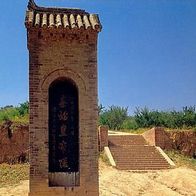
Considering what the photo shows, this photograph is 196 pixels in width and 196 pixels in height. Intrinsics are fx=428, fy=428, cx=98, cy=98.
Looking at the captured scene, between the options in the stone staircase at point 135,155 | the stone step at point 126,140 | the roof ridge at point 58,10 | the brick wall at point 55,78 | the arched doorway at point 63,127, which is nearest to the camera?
Result: the brick wall at point 55,78

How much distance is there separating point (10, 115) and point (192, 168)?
33.8ft

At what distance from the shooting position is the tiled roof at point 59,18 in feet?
26.3

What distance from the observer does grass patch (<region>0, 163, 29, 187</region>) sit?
1714 centimetres

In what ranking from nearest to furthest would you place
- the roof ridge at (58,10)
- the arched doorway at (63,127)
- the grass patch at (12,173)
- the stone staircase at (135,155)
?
the arched doorway at (63,127), the roof ridge at (58,10), the grass patch at (12,173), the stone staircase at (135,155)

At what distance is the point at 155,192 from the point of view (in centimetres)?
1636

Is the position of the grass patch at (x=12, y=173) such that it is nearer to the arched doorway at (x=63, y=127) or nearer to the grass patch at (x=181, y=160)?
the grass patch at (x=181, y=160)

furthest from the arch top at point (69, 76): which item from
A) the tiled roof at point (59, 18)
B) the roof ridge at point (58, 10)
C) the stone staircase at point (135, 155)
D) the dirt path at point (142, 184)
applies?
the stone staircase at point (135, 155)

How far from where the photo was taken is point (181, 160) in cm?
Result: 2155

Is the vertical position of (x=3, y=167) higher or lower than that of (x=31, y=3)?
lower

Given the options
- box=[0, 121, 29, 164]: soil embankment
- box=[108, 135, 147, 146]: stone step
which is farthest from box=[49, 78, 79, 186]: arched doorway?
box=[108, 135, 147, 146]: stone step

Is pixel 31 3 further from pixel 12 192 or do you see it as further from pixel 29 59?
pixel 12 192

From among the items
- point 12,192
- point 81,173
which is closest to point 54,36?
point 81,173

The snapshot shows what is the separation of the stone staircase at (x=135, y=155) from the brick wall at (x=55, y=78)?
38.9 feet

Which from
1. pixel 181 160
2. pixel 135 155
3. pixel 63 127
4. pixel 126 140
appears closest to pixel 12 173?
pixel 135 155
